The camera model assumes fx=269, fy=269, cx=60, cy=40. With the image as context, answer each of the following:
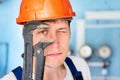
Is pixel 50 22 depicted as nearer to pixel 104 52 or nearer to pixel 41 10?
pixel 41 10

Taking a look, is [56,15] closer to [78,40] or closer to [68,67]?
[68,67]

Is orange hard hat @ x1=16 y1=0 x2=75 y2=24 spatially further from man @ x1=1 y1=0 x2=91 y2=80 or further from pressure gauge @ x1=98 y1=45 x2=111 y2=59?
pressure gauge @ x1=98 y1=45 x2=111 y2=59

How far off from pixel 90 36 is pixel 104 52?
0.15m

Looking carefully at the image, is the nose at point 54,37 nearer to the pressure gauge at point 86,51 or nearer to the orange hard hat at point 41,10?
the orange hard hat at point 41,10

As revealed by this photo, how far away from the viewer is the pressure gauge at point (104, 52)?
179 centimetres

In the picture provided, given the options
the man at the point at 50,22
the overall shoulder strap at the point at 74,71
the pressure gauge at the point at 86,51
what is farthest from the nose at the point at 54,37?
the pressure gauge at the point at 86,51

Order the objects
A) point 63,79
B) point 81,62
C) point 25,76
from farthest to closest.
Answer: point 81,62, point 63,79, point 25,76

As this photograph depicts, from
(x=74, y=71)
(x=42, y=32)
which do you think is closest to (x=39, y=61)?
(x=42, y=32)

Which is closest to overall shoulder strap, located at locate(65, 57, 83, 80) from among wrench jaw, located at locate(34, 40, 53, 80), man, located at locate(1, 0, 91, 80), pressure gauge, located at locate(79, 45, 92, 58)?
man, located at locate(1, 0, 91, 80)

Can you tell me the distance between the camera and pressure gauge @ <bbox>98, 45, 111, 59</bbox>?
1789mm

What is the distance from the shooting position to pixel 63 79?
952mm

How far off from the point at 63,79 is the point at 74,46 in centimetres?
91

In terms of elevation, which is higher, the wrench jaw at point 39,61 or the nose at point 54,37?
the nose at point 54,37

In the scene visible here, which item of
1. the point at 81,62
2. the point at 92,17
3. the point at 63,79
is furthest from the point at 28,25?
the point at 92,17
